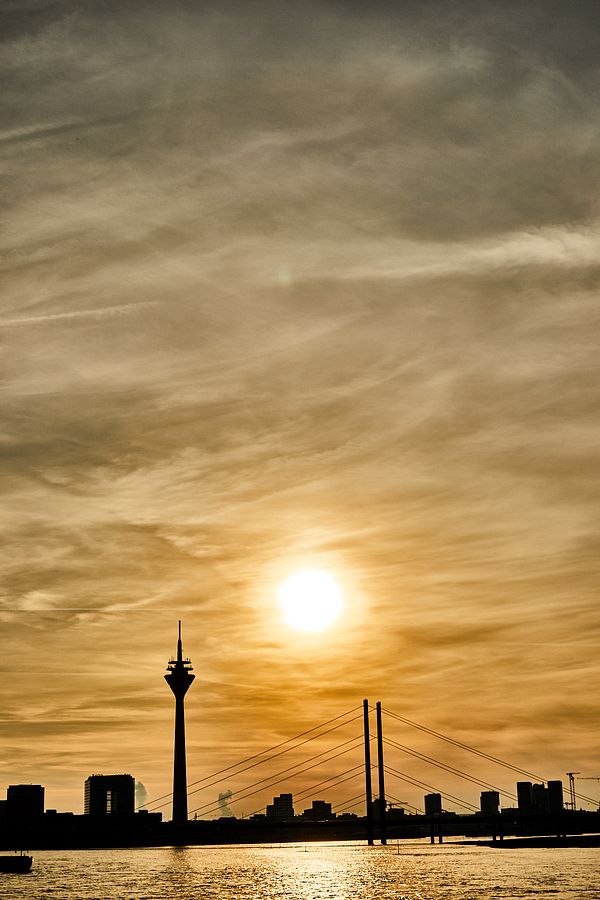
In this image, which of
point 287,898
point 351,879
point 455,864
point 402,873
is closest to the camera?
point 287,898

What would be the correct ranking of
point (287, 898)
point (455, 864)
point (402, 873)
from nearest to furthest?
point (287, 898)
point (402, 873)
point (455, 864)

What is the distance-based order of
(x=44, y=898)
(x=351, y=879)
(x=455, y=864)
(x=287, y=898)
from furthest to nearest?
(x=455, y=864) < (x=351, y=879) < (x=44, y=898) < (x=287, y=898)

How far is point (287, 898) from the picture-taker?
106875mm

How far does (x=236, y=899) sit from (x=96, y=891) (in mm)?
28578

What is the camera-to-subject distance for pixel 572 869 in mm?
150000

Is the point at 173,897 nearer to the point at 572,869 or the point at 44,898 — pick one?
the point at 44,898

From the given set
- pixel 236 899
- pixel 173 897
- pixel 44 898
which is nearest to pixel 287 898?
pixel 236 899

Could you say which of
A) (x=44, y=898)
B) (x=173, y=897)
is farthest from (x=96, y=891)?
(x=173, y=897)

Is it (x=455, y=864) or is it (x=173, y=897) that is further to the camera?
(x=455, y=864)

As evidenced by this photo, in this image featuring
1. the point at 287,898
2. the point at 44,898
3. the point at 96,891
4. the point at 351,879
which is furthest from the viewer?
the point at 351,879

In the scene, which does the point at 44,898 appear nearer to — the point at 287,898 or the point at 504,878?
the point at 287,898

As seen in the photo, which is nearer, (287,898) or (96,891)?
(287,898)

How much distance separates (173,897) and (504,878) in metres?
42.0

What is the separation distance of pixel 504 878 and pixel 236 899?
127ft
